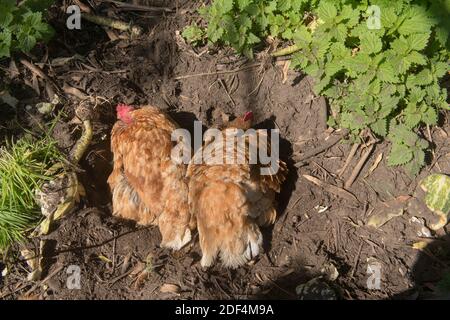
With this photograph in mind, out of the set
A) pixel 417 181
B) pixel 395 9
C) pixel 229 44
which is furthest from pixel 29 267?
pixel 395 9

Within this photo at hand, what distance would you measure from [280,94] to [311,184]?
0.81 metres

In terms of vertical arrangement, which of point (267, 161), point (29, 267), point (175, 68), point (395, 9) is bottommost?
point (29, 267)

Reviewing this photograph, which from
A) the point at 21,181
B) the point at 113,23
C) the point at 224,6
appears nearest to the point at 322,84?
the point at 224,6

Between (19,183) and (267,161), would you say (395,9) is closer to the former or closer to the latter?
(267,161)

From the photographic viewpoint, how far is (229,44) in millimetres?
3959

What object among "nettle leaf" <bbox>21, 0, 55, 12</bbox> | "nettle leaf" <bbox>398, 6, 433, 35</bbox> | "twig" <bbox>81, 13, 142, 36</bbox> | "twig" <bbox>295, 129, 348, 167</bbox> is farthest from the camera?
"twig" <bbox>81, 13, 142, 36</bbox>

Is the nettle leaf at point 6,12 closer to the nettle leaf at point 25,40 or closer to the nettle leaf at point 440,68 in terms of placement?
the nettle leaf at point 25,40

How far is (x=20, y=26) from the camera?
3762 mm

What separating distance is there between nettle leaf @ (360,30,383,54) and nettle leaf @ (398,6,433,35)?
18 centimetres

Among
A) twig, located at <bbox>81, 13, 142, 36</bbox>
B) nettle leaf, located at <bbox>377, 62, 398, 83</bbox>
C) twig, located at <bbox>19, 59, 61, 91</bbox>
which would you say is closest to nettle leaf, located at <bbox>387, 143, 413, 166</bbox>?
nettle leaf, located at <bbox>377, 62, 398, 83</bbox>

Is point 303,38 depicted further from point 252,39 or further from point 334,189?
point 334,189

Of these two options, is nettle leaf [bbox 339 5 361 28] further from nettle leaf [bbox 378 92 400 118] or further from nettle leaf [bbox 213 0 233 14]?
nettle leaf [bbox 213 0 233 14]

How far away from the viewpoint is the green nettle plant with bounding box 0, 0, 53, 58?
146 inches
